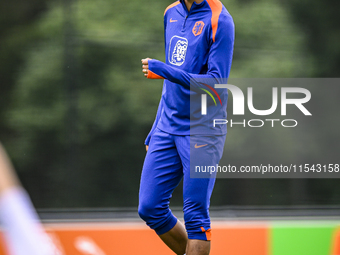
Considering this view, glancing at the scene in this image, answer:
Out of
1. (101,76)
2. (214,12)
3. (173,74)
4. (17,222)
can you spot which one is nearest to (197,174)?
(173,74)

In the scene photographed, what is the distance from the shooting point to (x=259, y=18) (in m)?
2.95

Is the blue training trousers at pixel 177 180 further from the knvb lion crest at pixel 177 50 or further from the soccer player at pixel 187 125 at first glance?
the knvb lion crest at pixel 177 50

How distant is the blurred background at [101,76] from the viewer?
285cm

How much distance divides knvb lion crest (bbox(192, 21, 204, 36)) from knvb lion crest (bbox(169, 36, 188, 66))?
0.22 ft

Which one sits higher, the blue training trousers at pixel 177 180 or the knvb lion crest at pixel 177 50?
the knvb lion crest at pixel 177 50

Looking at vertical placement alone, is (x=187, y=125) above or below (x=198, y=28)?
below

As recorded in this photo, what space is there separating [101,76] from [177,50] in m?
0.76

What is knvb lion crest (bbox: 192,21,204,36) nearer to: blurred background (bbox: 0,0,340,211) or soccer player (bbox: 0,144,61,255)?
blurred background (bbox: 0,0,340,211)

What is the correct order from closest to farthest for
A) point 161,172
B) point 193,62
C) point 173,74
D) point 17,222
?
point 17,222 → point 173,74 → point 193,62 → point 161,172

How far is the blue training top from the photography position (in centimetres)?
219

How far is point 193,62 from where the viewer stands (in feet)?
7.44

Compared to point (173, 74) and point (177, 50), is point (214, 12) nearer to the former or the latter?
point (177, 50)

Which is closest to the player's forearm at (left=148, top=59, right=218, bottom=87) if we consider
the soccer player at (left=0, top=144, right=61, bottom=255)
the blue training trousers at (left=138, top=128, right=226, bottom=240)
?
the blue training trousers at (left=138, top=128, right=226, bottom=240)

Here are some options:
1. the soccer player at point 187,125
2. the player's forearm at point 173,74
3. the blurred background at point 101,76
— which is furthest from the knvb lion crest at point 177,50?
the blurred background at point 101,76
